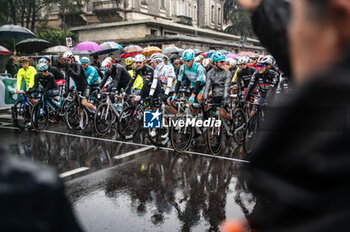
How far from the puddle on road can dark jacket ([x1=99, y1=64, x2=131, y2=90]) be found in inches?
147

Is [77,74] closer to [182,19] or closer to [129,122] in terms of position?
[129,122]

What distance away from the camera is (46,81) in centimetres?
1048

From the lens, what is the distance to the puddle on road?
417cm

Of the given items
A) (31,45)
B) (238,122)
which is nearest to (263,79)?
(238,122)

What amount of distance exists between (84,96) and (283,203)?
9.86 metres

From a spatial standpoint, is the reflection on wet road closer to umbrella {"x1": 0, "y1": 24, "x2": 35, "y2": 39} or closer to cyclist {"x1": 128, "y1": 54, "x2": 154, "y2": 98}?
cyclist {"x1": 128, "y1": 54, "x2": 154, "y2": 98}

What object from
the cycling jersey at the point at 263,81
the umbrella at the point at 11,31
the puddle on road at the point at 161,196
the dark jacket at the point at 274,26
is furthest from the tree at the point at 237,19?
the dark jacket at the point at 274,26

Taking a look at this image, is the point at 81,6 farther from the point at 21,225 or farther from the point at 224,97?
the point at 21,225

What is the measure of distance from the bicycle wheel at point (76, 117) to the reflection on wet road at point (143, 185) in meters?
1.26

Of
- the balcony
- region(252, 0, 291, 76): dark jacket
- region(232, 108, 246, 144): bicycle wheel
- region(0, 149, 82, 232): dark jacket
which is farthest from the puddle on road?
the balcony

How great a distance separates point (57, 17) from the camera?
4144 centimetres

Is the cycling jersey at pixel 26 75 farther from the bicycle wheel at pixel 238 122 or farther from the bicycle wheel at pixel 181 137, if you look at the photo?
the bicycle wheel at pixel 238 122

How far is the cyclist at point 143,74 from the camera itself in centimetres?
930

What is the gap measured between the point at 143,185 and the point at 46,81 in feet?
21.3
